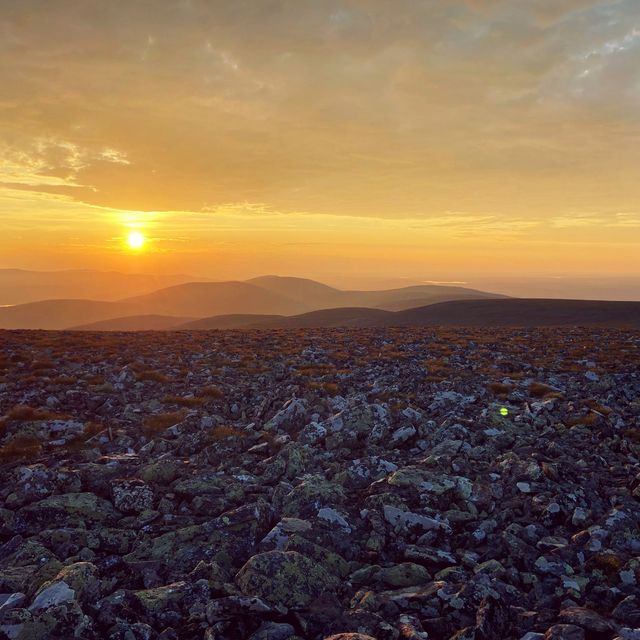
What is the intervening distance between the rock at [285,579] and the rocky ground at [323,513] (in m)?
0.02

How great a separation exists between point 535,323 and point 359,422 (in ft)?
268

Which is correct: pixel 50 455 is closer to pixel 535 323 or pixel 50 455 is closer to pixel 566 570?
pixel 566 570

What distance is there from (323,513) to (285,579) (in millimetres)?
1968

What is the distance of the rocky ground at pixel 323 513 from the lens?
17.8ft

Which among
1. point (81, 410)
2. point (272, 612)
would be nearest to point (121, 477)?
point (272, 612)

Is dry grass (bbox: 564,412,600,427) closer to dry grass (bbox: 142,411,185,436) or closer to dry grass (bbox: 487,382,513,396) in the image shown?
dry grass (bbox: 487,382,513,396)

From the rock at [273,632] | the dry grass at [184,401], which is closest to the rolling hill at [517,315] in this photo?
the dry grass at [184,401]

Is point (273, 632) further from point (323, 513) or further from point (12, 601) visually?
point (12, 601)

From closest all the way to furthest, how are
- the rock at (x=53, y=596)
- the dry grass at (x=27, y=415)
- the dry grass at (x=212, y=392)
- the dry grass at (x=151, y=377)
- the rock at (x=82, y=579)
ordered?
the rock at (x=53, y=596)
the rock at (x=82, y=579)
the dry grass at (x=27, y=415)
the dry grass at (x=212, y=392)
the dry grass at (x=151, y=377)

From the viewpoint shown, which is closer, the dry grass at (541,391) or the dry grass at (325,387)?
the dry grass at (541,391)

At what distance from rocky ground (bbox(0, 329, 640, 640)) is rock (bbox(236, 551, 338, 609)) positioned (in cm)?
2

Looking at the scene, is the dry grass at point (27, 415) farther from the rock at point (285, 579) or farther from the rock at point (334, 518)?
the rock at point (285, 579)

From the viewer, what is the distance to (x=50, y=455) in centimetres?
1109

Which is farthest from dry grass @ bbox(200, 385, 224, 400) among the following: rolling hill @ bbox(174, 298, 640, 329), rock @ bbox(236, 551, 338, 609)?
rolling hill @ bbox(174, 298, 640, 329)
